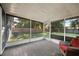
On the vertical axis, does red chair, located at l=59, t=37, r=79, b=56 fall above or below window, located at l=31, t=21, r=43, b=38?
below

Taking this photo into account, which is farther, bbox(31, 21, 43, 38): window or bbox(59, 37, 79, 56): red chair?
bbox(31, 21, 43, 38): window

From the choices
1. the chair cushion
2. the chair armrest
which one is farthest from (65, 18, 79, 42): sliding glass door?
the chair armrest

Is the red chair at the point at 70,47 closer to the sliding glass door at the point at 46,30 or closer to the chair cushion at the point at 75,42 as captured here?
the chair cushion at the point at 75,42

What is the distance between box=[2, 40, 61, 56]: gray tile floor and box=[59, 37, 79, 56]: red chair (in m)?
0.21

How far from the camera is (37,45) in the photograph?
13.4 feet

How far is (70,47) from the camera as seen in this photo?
358 centimetres

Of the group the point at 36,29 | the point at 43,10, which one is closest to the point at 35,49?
the point at 36,29

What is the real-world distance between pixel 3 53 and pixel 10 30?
67cm

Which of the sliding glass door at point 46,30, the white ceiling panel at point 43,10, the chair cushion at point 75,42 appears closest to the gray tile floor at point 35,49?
the sliding glass door at point 46,30

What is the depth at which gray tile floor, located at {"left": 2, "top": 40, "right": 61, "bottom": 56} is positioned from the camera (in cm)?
391

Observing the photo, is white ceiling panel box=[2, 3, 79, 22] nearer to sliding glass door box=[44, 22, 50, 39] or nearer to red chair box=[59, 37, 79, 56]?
sliding glass door box=[44, 22, 50, 39]

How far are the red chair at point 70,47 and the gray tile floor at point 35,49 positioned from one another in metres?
0.21

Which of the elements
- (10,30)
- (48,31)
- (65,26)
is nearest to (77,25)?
(65,26)

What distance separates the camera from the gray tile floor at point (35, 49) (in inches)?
154
